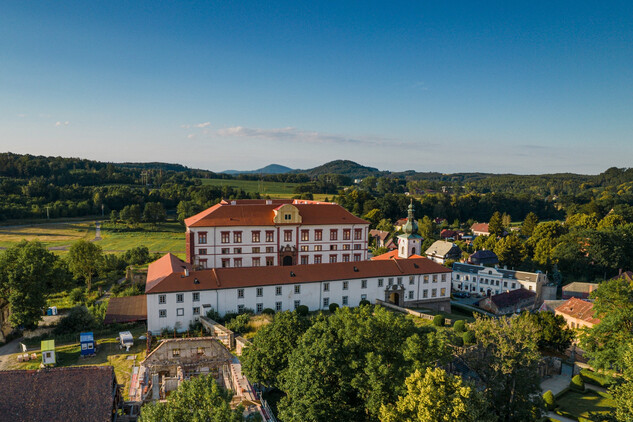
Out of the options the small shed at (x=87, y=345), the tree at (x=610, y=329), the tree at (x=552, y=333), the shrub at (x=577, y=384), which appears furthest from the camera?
the tree at (x=552, y=333)

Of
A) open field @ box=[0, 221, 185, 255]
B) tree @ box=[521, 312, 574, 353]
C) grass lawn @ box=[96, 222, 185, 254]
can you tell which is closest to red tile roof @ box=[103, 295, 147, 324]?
open field @ box=[0, 221, 185, 255]

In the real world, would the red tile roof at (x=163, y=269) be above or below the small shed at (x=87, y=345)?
above

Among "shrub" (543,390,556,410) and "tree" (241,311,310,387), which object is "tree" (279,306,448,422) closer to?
"tree" (241,311,310,387)

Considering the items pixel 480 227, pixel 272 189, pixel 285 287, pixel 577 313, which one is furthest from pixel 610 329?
pixel 272 189

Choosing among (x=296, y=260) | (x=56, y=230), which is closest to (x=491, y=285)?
(x=296, y=260)

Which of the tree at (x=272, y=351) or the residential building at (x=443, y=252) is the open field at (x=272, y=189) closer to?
the residential building at (x=443, y=252)

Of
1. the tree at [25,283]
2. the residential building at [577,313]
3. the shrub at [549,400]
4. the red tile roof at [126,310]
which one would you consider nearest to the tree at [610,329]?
the shrub at [549,400]
